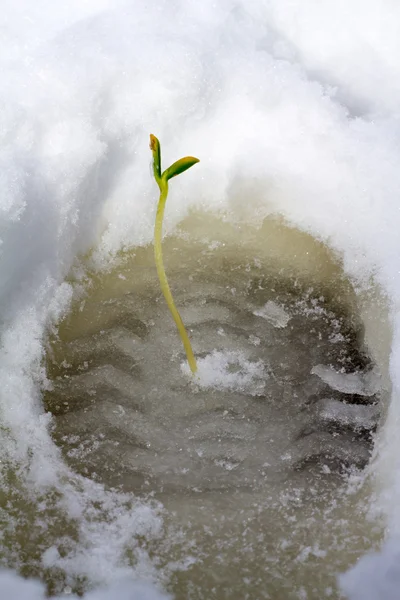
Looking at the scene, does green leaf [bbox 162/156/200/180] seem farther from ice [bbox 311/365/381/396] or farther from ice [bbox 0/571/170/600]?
ice [bbox 0/571/170/600]

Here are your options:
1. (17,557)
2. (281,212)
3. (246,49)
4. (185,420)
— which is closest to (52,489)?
(17,557)

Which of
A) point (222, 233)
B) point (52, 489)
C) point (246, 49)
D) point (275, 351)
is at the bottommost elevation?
point (52, 489)

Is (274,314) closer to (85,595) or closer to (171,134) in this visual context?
(171,134)

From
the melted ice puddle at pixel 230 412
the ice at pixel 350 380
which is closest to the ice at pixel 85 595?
the melted ice puddle at pixel 230 412

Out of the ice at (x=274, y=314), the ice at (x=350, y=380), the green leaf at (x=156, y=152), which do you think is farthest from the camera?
the ice at (x=274, y=314)

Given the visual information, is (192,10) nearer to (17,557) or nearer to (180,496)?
(180,496)

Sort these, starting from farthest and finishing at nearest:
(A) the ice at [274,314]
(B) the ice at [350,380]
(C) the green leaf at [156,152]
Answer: (A) the ice at [274,314]
(B) the ice at [350,380]
(C) the green leaf at [156,152]

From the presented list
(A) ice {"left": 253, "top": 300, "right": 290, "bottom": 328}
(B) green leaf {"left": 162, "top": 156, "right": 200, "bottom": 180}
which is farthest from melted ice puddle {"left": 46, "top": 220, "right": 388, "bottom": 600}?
(B) green leaf {"left": 162, "top": 156, "right": 200, "bottom": 180}

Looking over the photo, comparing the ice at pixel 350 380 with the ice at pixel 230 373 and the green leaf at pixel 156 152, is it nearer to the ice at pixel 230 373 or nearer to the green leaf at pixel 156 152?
the ice at pixel 230 373

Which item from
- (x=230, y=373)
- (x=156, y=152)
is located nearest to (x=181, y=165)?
(x=156, y=152)
